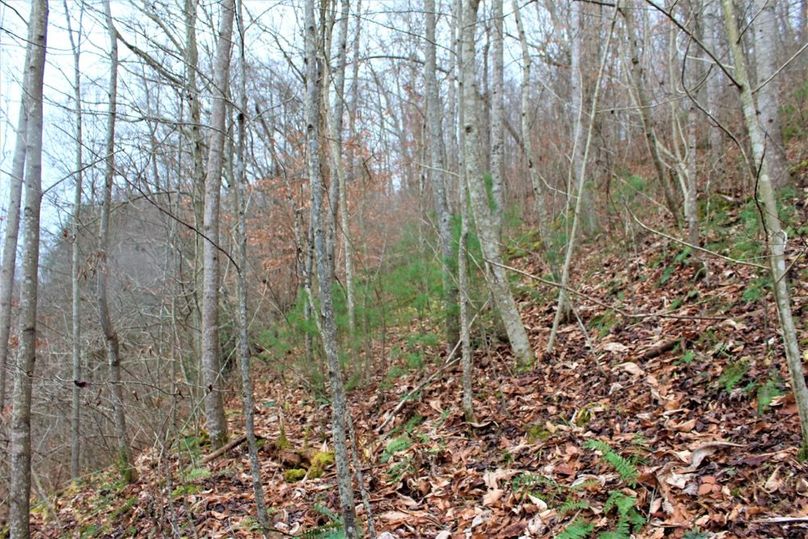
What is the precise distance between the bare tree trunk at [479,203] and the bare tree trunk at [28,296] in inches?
126

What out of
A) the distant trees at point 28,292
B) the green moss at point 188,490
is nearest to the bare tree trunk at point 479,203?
the green moss at point 188,490

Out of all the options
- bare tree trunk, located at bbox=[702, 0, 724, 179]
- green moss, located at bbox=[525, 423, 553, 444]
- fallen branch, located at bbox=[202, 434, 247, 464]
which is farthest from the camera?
bare tree trunk, located at bbox=[702, 0, 724, 179]

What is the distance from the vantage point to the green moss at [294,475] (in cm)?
435

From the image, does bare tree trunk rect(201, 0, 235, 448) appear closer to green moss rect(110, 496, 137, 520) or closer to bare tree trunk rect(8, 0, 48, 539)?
green moss rect(110, 496, 137, 520)

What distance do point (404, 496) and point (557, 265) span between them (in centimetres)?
293

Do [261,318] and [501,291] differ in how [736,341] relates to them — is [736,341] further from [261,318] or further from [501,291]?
[261,318]

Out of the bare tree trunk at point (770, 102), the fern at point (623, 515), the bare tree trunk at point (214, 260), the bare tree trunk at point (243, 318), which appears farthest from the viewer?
the bare tree trunk at point (770, 102)

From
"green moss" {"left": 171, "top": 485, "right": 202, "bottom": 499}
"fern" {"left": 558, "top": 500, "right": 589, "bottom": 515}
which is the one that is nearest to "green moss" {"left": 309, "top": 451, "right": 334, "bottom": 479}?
"green moss" {"left": 171, "top": 485, "right": 202, "bottom": 499}

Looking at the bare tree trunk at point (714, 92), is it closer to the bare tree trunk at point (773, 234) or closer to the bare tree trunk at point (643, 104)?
the bare tree trunk at point (643, 104)

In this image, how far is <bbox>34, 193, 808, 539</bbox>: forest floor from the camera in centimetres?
257

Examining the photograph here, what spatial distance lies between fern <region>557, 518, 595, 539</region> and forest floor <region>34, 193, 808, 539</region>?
1 cm

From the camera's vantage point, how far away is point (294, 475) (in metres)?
4.39

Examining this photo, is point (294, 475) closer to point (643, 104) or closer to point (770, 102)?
point (643, 104)

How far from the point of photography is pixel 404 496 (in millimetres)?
3545
